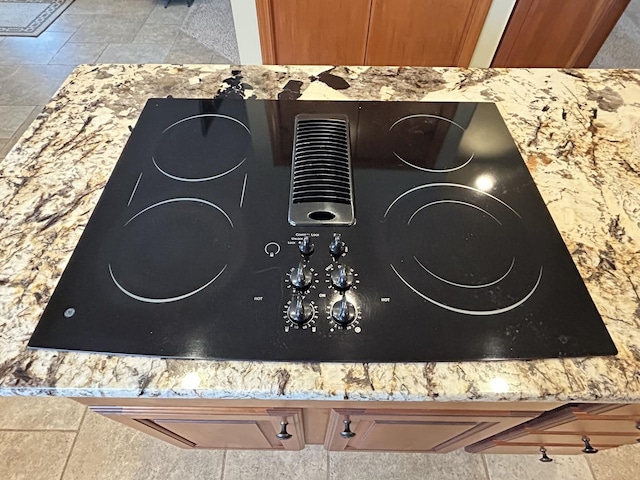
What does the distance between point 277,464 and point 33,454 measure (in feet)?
2.67

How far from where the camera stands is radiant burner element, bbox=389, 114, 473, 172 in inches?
31.0

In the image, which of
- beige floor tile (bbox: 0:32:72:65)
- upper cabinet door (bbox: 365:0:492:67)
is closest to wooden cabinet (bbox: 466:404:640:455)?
upper cabinet door (bbox: 365:0:492:67)

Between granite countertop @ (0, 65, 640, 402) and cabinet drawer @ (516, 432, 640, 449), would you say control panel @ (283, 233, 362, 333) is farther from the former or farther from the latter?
cabinet drawer @ (516, 432, 640, 449)

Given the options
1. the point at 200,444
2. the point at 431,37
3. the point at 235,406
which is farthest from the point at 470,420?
the point at 431,37

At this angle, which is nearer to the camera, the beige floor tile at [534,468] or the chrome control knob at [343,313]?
the chrome control knob at [343,313]

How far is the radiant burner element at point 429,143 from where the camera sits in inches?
31.0

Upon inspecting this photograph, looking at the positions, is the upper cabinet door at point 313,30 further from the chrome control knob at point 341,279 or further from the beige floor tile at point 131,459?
the beige floor tile at point 131,459

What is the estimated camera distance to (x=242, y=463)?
1.28 m

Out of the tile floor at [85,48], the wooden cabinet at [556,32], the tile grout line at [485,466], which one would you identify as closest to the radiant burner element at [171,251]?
the tile grout line at [485,466]

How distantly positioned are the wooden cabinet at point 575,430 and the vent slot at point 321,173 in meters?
0.52

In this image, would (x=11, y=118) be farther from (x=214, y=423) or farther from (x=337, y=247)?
(x=337, y=247)

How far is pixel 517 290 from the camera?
0.59m

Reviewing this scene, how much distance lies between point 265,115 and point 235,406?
62 cm

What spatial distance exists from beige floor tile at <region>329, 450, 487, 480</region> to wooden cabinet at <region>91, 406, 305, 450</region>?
34 cm
